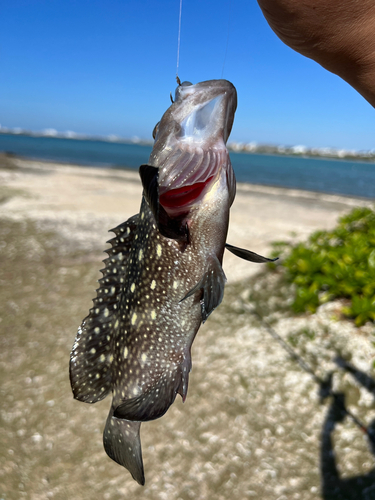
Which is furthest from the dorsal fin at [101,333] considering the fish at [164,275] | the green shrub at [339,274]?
the green shrub at [339,274]

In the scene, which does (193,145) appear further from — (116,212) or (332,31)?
(116,212)

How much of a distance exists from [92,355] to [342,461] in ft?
11.6

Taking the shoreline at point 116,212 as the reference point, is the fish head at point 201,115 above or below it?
above

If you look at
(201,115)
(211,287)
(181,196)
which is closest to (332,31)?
(201,115)

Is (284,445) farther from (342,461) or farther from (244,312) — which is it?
(244,312)

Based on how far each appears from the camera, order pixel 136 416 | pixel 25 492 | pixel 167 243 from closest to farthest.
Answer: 1. pixel 136 416
2. pixel 167 243
3. pixel 25 492

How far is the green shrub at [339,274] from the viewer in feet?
19.2

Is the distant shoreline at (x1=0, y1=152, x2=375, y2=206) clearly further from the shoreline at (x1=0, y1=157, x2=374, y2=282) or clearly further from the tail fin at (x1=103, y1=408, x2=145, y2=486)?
the tail fin at (x1=103, y1=408, x2=145, y2=486)

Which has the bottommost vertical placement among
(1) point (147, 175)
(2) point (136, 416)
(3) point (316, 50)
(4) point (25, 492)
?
Result: (4) point (25, 492)

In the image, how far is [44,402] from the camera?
526 cm

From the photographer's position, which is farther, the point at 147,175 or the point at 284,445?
the point at 284,445

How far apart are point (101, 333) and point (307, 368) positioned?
4102 millimetres

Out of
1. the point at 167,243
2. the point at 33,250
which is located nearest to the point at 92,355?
the point at 167,243

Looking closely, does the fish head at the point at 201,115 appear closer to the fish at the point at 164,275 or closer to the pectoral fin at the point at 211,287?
the fish at the point at 164,275
